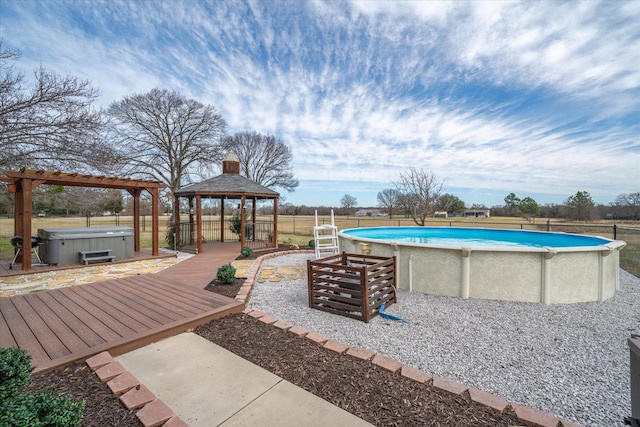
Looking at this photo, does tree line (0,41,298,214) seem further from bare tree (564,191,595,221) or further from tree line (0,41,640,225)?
bare tree (564,191,595,221)

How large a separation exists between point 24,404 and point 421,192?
19.7 meters

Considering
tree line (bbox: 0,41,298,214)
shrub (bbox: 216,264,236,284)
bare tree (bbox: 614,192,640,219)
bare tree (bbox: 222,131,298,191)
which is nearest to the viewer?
shrub (bbox: 216,264,236,284)

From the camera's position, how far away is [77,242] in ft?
24.5

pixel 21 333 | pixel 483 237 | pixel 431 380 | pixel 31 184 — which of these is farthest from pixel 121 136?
pixel 431 380

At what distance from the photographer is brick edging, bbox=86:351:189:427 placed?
74.0 inches

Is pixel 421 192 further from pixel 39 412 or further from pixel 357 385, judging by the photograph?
pixel 39 412

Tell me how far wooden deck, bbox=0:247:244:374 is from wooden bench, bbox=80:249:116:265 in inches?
114

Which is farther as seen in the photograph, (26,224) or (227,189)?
(227,189)

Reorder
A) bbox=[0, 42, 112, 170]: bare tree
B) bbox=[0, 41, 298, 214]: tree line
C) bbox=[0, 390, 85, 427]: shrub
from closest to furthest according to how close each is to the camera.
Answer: bbox=[0, 390, 85, 427]: shrub < bbox=[0, 42, 112, 170]: bare tree < bbox=[0, 41, 298, 214]: tree line

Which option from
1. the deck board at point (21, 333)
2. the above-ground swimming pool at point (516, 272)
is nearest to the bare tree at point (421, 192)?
the above-ground swimming pool at point (516, 272)

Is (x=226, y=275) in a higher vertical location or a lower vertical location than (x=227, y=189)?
lower

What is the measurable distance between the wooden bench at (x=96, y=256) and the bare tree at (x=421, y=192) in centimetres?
1655

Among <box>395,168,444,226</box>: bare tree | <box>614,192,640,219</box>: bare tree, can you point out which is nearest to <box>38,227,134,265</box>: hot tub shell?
<box>395,168,444,226</box>: bare tree

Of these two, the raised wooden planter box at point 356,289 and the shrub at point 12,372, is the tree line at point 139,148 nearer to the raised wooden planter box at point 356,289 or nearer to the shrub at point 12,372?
the raised wooden planter box at point 356,289
